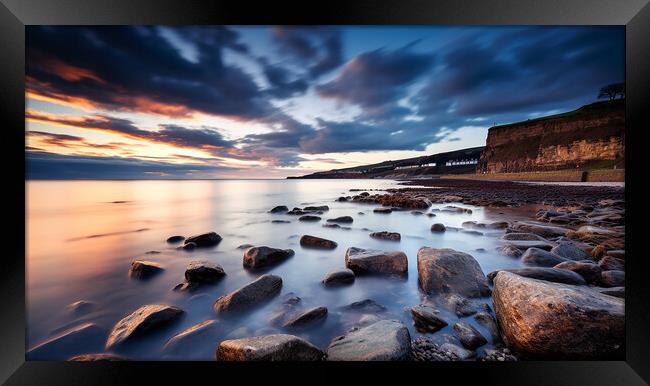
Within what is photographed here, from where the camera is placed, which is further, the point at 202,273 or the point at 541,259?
the point at 541,259

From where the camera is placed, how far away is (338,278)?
280cm

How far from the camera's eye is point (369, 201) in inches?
419

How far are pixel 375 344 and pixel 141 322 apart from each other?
6.42ft

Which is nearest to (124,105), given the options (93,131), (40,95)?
(93,131)

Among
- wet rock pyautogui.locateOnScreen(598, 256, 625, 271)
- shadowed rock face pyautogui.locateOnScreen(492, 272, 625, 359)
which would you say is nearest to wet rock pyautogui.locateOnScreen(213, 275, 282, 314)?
shadowed rock face pyautogui.locateOnScreen(492, 272, 625, 359)

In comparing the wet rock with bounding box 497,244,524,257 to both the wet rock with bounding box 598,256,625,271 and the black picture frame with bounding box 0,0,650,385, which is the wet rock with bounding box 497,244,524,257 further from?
the black picture frame with bounding box 0,0,650,385

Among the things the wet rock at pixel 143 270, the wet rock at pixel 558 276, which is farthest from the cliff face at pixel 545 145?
the wet rock at pixel 143 270

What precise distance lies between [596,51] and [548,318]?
3026 millimetres

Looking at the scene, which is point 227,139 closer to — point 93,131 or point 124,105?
point 124,105

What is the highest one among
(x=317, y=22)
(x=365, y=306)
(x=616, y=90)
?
(x=317, y=22)

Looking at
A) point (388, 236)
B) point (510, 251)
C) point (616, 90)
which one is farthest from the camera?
point (388, 236)

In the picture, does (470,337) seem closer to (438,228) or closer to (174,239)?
→ (438,228)

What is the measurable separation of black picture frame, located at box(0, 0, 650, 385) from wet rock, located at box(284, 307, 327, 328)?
453 mm

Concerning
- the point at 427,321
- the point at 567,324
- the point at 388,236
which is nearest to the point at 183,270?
the point at 427,321
